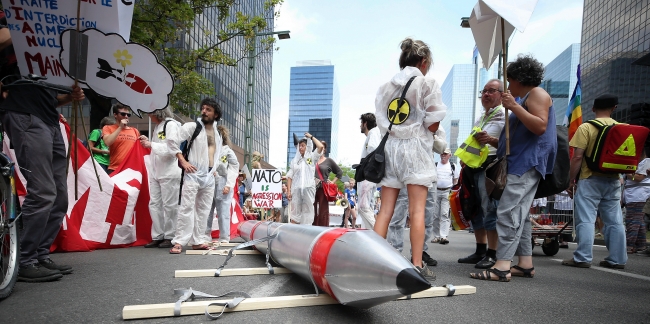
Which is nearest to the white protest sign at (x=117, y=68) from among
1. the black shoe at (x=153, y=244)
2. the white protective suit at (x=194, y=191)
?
the white protective suit at (x=194, y=191)

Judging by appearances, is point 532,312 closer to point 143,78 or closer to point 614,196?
point 614,196

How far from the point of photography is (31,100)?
10.3 ft

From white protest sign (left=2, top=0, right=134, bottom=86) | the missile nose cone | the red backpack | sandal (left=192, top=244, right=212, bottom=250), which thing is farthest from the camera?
sandal (left=192, top=244, right=212, bottom=250)

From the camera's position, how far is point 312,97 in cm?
15275

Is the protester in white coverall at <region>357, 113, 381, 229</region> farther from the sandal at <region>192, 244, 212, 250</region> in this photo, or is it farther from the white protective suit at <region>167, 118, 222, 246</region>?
the sandal at <region>192, 244, 212, 250</region>

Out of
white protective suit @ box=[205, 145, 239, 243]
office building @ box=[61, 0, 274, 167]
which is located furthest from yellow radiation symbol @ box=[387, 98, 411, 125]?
office building @ box=[61, 0, 274, 167]

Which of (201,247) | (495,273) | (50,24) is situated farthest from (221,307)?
(201,247)

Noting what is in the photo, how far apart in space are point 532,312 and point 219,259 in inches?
124

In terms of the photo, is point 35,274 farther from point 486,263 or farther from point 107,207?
point 486,263

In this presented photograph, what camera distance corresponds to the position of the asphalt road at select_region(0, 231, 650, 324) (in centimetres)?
218

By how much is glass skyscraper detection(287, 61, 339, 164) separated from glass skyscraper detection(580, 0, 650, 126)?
99.1 metres

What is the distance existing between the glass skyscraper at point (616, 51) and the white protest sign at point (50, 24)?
46.7m

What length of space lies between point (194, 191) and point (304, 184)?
11.0 feet

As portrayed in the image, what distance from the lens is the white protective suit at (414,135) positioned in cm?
342
